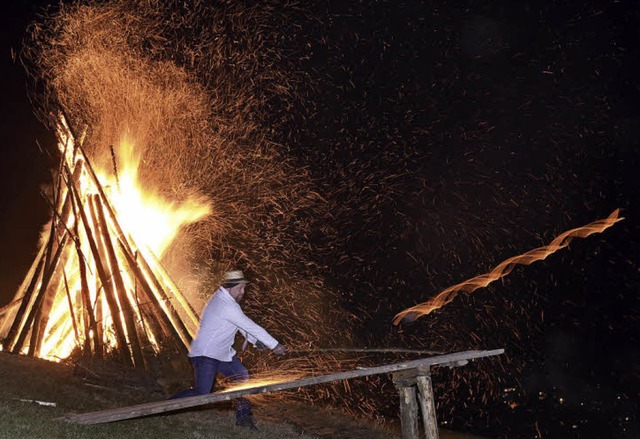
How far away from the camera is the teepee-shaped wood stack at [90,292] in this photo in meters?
8.23

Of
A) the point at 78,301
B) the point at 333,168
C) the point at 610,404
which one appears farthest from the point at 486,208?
the point at 78,301

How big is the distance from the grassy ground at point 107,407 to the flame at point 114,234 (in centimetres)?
75

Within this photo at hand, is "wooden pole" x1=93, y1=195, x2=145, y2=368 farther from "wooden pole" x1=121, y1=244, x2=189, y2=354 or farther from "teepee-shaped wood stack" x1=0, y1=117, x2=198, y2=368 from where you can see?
"wooden pole" x1=121, y1=244, x2=189, y2=354

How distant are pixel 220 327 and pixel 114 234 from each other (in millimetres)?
3179

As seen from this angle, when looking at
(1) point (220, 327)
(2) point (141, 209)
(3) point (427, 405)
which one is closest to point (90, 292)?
(2) point (141, 209)

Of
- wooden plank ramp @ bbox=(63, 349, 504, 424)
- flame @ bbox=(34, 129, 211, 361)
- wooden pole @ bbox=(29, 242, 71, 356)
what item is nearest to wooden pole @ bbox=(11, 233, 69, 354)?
wooden pole @ bbox=(29, 242, 71, 356)

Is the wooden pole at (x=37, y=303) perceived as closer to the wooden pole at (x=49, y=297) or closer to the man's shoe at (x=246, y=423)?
the wooden pole at (x=49, y=297)

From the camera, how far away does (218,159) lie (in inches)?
474

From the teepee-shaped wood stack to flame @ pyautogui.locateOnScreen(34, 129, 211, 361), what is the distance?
0.01 m

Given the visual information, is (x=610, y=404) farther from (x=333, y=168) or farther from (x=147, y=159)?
(x=147, y=159)

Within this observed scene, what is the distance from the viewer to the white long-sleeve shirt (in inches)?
255

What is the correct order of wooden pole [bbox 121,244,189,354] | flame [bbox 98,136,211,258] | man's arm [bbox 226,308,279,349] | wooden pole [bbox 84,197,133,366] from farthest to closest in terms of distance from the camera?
flame [bbox 98,136,211,258], wooden pole [bbox 121,244,189,354], wooden pole [bbox 84,197,133,366], man's arm [bbox 226,308,279,349]

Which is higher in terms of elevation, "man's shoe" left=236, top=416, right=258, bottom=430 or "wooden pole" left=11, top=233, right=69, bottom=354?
"wooden pole" left=11, top=233, right=69, bottom=354

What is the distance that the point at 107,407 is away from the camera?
22.4ft
